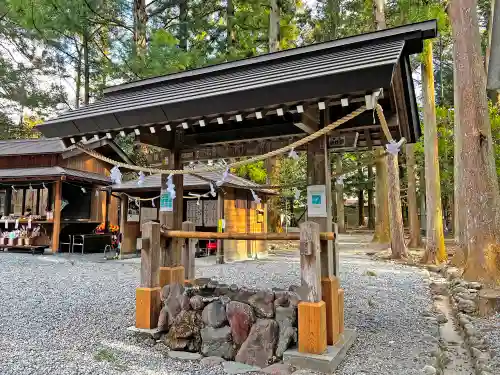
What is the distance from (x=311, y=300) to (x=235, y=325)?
837 mm

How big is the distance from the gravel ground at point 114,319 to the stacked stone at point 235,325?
0.31m

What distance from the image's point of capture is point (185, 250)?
16.7 ft

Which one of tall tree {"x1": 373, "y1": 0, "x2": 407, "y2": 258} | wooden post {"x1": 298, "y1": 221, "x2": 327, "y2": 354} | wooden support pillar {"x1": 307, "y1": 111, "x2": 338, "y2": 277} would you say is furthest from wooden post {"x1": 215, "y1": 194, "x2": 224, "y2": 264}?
wooden post {"x1": 298, "y1": 221, "x2": 327, "y2": 354}

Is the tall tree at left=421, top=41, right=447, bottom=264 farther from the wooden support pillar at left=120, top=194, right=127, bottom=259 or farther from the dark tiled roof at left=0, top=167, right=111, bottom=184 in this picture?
the dark tiled roof at left=0, top=167, right=111, bottom=184

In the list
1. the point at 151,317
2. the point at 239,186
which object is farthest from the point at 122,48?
the point at 151,317

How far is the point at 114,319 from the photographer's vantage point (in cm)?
485

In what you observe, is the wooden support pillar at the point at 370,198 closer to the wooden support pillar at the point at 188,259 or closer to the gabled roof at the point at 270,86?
the gabled roof at the point at 270,86

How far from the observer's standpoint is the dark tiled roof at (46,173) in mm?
12408

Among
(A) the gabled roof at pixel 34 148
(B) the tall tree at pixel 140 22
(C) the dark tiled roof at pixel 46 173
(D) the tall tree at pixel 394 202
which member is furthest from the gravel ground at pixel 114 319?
(B) the tall tree at pixel 140 22

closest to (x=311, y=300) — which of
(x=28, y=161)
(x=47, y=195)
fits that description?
(x=47, y=195)

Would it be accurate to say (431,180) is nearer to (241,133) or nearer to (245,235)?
(241,133)

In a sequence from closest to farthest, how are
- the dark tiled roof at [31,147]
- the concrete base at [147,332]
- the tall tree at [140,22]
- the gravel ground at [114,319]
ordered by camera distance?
1. the gravel ground at [114,319]
2. the concrete base at [147,332]
3. the dark tiled roof at [31,147]
4. the tall tree at [140,22]

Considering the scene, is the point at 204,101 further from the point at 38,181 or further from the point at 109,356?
the point at 38,181

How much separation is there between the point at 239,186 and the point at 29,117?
20.0 metres
